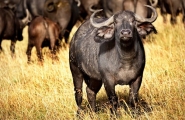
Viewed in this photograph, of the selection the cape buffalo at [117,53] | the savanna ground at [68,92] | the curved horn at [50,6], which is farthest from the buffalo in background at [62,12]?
the cape buffalo at [117,53]

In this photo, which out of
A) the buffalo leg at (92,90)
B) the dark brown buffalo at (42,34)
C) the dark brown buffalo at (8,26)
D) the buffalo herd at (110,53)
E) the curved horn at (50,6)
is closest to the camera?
the buffalo herd at (110,53)

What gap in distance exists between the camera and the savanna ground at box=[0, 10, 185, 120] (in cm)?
668

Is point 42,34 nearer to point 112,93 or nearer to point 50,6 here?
point 50,6

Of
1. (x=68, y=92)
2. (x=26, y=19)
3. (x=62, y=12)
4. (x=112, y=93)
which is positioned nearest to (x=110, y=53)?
(x=112, y=93)

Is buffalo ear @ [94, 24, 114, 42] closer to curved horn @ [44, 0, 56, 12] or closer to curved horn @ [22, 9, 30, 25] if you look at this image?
curved horn @ [44, 0, 56, 12]

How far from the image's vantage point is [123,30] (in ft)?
20.3

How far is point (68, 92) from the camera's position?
8.39 m

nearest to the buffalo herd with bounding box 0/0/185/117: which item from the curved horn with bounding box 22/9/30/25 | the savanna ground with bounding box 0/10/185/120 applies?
the savanna ground with bounding box 0/10/185/120

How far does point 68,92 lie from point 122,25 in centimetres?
232

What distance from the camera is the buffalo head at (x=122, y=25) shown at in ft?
20.8

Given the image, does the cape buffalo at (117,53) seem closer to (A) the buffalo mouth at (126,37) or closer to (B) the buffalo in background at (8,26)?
(A) the buffalo mouth at (126,37)

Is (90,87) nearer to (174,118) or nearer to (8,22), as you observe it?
(174,118)

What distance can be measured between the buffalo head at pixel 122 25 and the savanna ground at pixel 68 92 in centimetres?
87

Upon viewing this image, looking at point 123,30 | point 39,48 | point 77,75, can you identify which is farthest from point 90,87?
point 39,48
